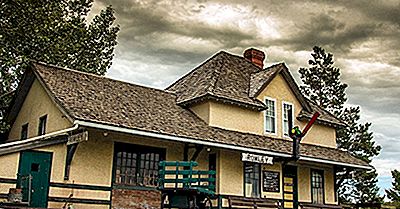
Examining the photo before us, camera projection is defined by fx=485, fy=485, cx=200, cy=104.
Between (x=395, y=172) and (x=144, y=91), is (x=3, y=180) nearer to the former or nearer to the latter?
(x=144, y=91)

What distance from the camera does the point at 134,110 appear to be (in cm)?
1781

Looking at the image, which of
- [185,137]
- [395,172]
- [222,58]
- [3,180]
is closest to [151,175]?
[185,137]

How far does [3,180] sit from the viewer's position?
14.1 metres

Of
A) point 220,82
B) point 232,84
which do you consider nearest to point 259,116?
point 232,84

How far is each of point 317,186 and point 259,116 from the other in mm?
4624

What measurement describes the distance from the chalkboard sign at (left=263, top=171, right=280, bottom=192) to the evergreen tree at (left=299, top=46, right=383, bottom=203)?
17.5m

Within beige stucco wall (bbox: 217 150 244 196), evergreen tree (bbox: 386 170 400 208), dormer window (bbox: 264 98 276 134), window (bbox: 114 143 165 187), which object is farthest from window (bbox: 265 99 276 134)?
evergreen tree (bbox: 386 170 400 208)

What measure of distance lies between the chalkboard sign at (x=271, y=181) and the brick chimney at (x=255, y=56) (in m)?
7.87

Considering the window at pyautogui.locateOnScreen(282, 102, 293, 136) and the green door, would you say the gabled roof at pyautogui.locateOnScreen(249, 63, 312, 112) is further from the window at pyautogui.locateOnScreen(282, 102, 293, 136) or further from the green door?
the green door

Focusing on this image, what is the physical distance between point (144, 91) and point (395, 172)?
26358 millimetres

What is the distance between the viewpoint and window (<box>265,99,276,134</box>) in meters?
21.8

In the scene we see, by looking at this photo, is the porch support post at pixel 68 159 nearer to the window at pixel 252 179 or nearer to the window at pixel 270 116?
the window at pixel 252 179

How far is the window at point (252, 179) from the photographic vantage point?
19781mm

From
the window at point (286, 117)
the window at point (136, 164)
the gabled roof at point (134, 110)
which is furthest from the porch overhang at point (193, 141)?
the window at point (286, 117)
